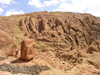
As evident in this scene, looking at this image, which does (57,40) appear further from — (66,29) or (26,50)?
(26,50)

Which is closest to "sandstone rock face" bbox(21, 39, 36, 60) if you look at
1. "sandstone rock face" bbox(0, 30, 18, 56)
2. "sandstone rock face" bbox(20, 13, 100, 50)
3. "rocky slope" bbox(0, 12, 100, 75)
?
"rocky slope" bbox(0, 12, 100, 75)

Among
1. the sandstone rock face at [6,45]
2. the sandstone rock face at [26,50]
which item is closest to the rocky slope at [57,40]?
the sandstone rock face at [6,45]

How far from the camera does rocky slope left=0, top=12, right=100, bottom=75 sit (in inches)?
462

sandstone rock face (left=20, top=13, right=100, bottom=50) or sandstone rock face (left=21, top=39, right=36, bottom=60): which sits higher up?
sandstone rock face (left=20, top=13, right=100, bottom=50)

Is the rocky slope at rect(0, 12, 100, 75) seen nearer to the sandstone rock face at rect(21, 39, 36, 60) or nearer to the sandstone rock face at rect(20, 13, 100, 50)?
the sandstone rock face at rect(20, 13, 100, 50)

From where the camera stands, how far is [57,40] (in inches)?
732

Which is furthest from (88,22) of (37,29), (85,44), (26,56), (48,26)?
(26,56)

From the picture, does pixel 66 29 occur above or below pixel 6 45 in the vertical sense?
above

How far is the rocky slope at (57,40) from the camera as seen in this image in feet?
38.5

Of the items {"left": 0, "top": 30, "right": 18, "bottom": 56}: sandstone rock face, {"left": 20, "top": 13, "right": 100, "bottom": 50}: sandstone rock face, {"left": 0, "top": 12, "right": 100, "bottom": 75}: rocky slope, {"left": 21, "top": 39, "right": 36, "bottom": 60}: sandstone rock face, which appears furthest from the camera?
{"left": 20, "top": 13, "right": 100, "bottom": 50}: sandstone rock face

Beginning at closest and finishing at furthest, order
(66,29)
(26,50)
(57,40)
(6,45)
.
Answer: (26,50) → (6,45) → (57,40) → (66,29)

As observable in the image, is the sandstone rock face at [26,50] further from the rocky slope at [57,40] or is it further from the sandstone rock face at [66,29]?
the sandstone rock face at [66,29]

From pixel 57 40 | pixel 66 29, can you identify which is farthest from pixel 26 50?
pixel 66 29

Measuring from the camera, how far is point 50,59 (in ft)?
39.2
